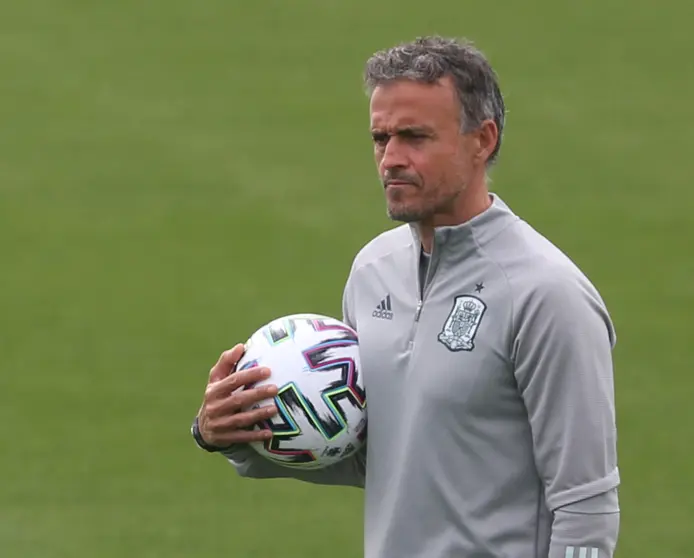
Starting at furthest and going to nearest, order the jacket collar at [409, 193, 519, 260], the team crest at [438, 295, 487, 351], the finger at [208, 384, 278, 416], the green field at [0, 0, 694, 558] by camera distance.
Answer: the green field at [0, 0, 694, 558], the finger at [208, 384, 278, 416], the jacket collar at [409, 193, 519, 260], the team crest at [438, 295, 487, 351]

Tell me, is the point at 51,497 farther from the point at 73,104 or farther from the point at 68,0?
the point at 68,0

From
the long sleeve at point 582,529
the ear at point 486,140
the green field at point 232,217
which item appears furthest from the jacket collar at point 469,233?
the green field at point 232,217

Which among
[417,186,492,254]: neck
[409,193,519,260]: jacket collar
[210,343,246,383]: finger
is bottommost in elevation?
[210,343,246,383]: finger

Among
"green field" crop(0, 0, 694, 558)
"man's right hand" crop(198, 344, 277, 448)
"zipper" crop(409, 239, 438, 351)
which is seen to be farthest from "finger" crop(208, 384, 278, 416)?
"green field" crop(0, 0, 694, 558)

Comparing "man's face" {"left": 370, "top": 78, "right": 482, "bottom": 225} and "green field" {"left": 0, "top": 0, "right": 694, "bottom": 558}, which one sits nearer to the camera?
"man's face" {"left": 370, "top": 78, "right": 482, "bottom": 225}

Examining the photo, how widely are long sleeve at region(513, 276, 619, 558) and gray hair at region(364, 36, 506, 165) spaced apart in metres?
0.50

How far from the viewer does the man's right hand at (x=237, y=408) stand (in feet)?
11.9

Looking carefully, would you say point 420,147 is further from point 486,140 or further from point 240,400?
point 240,400

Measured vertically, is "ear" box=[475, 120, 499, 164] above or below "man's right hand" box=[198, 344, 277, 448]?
above

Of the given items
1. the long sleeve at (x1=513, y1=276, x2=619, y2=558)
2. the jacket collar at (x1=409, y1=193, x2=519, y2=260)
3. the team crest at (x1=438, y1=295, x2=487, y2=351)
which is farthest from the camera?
the jacket collar at (x1=409, y1=193, x2=519, y2=260)

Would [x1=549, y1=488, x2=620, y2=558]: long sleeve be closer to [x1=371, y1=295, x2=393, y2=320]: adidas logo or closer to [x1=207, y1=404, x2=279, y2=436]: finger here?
[x1=371, y1=295, x2=393, y2=320]: adidas logo

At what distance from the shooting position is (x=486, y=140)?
11.7 feet

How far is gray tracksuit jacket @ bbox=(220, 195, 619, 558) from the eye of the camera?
3.26 metres

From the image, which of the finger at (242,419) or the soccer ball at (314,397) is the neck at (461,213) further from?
the finger at (242,419)
